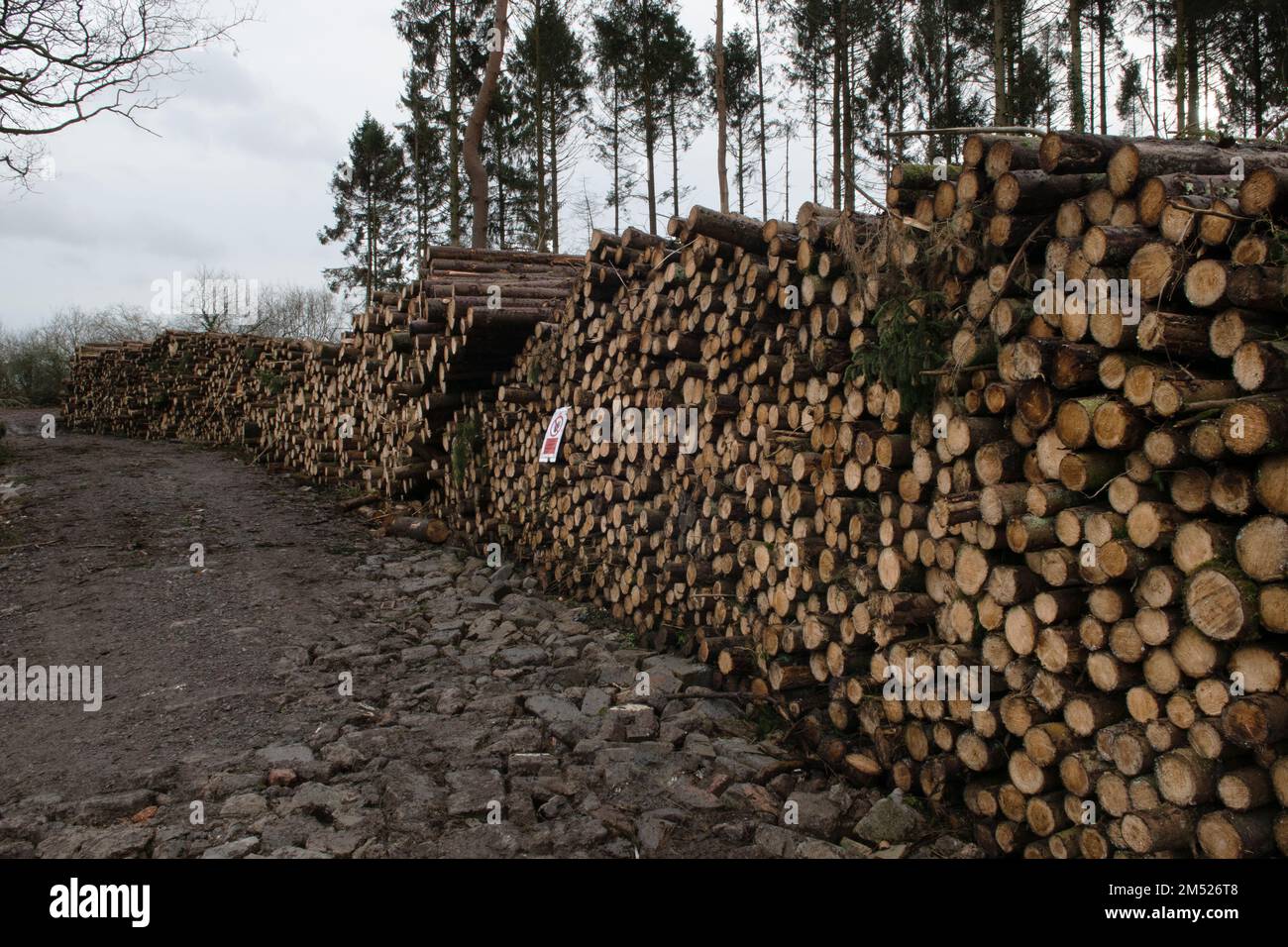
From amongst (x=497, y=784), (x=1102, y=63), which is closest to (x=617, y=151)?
(x=1102, y=63)

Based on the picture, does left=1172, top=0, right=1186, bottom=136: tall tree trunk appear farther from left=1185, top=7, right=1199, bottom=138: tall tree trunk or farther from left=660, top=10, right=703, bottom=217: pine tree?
left=660, top=10, right=703, bottom=217: pine tree

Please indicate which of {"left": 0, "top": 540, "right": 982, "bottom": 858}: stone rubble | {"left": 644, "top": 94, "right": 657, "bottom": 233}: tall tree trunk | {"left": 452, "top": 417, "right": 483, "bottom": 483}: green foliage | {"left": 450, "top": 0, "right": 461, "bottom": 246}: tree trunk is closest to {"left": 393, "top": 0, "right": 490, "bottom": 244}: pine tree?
{"left": 450, "top": 0, "right": 461, "bottom": 246}: tree trunk

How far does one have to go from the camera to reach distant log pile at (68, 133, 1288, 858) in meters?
2.59

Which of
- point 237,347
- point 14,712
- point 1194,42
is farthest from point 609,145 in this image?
point 14,712

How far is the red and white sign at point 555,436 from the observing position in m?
7.16

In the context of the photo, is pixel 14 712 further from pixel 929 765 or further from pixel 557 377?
pixel 929 765

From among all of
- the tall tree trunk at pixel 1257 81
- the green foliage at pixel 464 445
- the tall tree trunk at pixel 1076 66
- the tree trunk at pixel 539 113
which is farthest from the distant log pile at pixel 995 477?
the tall tree trunk at pixel 1257 81

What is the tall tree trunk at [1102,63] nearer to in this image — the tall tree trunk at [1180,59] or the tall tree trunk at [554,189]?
the tall tree trunk at [1180,59]

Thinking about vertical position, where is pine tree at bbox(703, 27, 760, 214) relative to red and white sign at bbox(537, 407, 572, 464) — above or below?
above

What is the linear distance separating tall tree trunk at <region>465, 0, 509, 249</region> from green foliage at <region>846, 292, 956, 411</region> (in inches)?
449

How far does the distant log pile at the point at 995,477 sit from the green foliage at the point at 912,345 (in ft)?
0.04

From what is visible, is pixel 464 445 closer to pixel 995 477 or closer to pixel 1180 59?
pixel 995 477

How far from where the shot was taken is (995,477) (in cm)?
339

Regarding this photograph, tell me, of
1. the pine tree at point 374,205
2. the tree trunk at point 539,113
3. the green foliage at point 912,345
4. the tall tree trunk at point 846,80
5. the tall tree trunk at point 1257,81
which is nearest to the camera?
the green foliage at point 912,345
